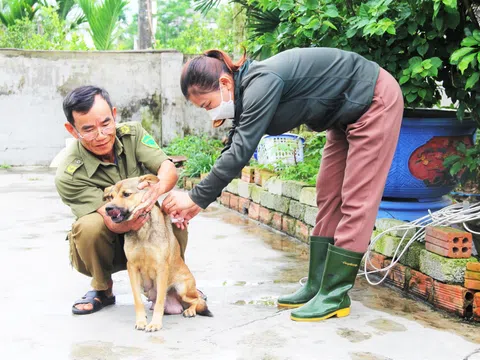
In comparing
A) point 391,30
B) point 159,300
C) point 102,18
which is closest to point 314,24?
point 391,30

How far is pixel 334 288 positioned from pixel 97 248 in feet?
4.19

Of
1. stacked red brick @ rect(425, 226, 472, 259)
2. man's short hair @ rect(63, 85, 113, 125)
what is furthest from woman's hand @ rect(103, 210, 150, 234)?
stacked red brick @ rect(425, 226, 472, 259)

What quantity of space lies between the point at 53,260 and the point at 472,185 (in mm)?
3305

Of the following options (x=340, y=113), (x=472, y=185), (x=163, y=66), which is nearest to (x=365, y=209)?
(x=340, y=113)

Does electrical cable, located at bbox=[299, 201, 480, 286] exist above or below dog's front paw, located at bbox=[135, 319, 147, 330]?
above

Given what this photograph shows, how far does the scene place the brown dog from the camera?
323 cm

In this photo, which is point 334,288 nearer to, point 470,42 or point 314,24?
point 470,42

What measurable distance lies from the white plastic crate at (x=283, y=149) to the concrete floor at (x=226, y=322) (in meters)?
1.37

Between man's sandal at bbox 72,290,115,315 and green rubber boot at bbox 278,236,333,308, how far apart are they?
98 centimetres

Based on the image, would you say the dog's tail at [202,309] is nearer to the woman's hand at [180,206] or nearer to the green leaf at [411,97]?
the woman's hand at [180,206]

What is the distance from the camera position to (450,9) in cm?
380

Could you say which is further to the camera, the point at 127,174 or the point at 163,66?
the point at 163,66

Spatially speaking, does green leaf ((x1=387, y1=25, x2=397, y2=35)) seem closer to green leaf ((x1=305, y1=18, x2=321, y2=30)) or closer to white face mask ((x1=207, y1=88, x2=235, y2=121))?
green leaf ((x1=305, y1=18, x2=321, y2=30))

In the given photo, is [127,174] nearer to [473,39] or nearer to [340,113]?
[340,113]
